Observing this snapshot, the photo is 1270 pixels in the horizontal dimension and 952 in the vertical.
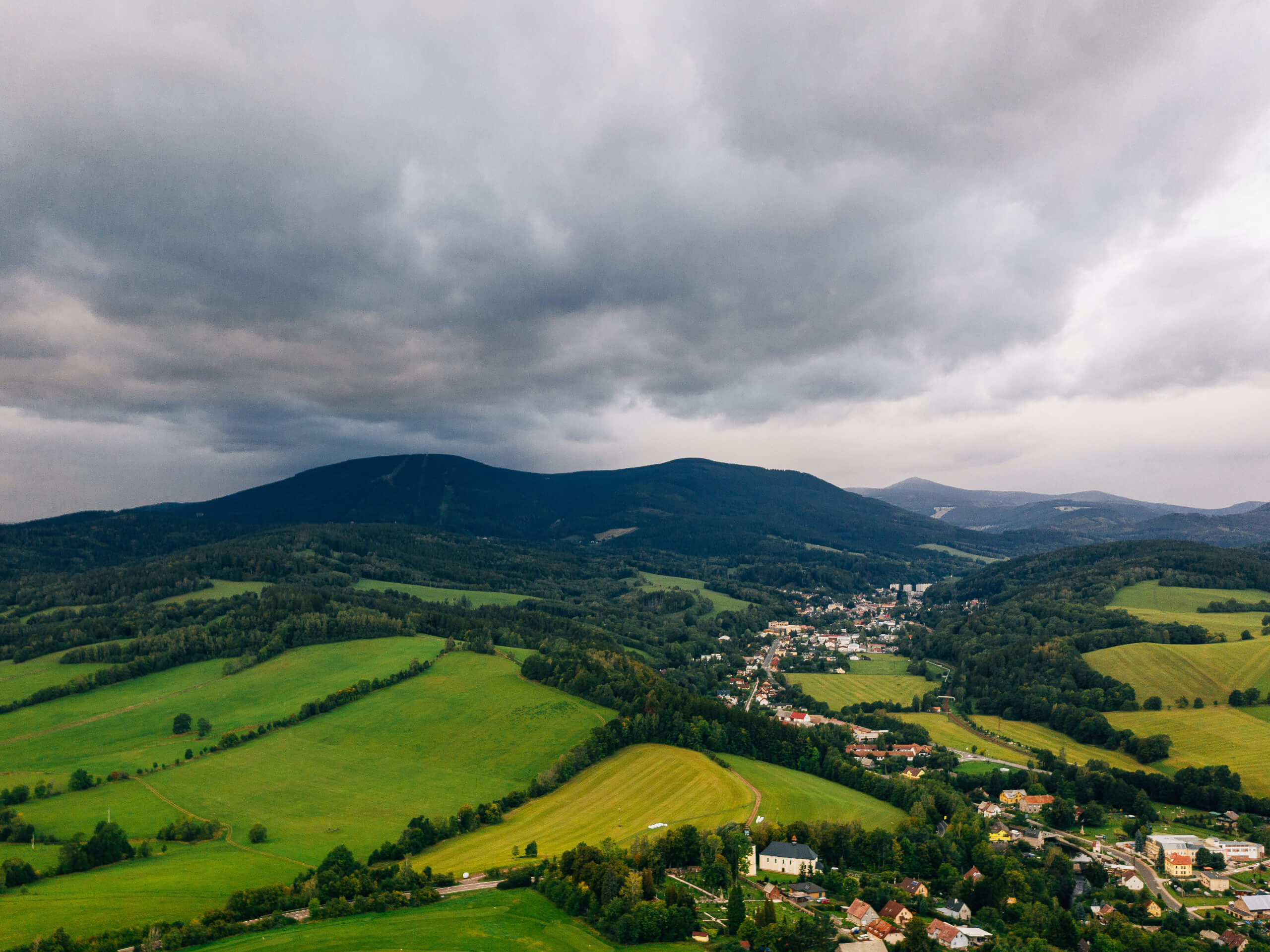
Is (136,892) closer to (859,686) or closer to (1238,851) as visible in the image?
(1238,851)

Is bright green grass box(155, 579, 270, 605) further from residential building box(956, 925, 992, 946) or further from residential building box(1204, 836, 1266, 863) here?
residential building box(1204, 836, 1266, 863)

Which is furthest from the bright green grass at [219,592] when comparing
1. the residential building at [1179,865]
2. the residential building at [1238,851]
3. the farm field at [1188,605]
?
the farm field at [1188,605]

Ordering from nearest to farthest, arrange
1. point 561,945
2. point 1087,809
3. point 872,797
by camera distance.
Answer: point 561,945 → point 1087,809 → point 872,797

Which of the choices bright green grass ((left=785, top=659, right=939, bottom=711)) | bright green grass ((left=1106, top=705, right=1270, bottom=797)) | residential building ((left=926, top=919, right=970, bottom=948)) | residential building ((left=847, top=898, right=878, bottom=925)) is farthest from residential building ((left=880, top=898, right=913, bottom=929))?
bright green grass ((left=785, top=659, right=939, bottom=711))

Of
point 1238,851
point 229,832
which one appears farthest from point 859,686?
point 229,832

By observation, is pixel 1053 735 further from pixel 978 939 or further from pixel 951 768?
pixel 978 939

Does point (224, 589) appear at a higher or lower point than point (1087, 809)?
higher

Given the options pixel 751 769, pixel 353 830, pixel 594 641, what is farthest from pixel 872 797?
pixel 594 641
